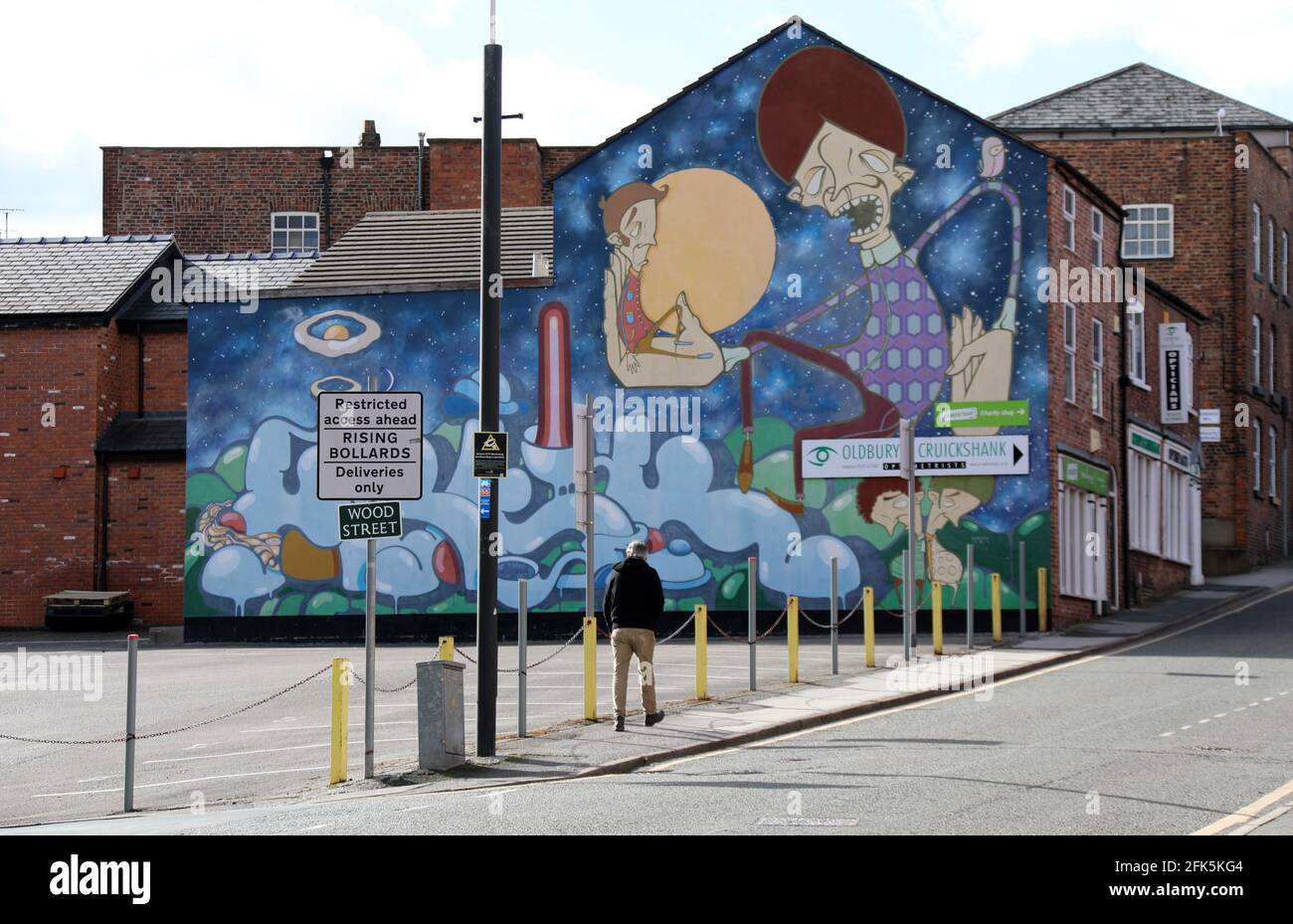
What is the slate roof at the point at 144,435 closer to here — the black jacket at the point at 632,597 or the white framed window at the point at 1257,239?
the black jacket at the point at 632,597

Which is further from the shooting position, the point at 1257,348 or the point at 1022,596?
the point at 1257,348

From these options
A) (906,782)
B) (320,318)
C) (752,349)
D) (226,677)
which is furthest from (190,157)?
(906,782)

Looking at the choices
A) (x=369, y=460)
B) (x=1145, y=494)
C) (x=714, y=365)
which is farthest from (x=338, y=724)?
(x=1145, y=494)

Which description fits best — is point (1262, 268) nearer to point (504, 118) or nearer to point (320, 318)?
point (320, 318)

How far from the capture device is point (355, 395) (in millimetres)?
15281

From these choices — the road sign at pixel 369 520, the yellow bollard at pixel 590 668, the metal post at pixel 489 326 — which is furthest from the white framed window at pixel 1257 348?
the road sign at pixel 369 520

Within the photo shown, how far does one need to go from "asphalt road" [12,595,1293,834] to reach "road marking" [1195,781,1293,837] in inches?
2.6

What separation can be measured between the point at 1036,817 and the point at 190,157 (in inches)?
1876

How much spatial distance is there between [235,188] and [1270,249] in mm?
31047

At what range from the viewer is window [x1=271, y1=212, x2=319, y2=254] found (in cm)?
5416

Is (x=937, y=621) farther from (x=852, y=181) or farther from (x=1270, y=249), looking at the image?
(x=1270, y=249)

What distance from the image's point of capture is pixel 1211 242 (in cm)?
4766

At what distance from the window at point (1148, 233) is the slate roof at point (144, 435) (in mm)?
25678

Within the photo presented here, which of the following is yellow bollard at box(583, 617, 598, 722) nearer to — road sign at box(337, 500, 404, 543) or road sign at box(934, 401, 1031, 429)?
road sign at box(337, 500, 404, 543)
